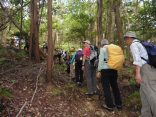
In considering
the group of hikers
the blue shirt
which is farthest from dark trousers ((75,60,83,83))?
the blue shirt

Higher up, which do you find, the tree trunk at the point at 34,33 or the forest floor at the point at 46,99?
the tree trunk at the point at 34,33

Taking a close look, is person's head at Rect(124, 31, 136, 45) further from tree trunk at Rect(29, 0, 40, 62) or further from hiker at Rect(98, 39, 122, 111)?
tree trunk at Rect(29, 0, 40, 62)

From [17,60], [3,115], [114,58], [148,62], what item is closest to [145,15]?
[17,60]

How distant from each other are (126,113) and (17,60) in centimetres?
725

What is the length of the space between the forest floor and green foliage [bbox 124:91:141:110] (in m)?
0.15

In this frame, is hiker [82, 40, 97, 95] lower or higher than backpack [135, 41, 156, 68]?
lower

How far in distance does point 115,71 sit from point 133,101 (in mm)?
1507

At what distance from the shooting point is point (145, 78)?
7.08 m

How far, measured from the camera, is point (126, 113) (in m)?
9.36

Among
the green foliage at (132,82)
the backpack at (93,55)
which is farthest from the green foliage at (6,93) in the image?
the green foliage at (132,82)

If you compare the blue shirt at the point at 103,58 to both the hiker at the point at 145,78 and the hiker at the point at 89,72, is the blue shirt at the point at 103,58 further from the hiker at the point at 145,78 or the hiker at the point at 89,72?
the hiker at the point at 145,78

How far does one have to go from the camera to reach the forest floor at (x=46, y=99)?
26.6 feet

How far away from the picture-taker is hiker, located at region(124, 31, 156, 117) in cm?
699

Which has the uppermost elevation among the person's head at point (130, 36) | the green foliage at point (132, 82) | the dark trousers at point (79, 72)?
the person's head at point (130, 36)
